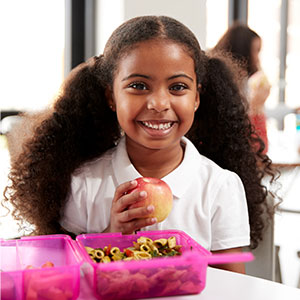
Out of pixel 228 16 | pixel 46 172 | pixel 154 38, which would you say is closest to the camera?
pixel 154 38

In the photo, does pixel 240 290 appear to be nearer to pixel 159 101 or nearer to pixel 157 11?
pixel 159 101

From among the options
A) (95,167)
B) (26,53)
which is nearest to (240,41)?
(26,53)

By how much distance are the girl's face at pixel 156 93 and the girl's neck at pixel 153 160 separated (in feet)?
0.28

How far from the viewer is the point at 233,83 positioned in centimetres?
135

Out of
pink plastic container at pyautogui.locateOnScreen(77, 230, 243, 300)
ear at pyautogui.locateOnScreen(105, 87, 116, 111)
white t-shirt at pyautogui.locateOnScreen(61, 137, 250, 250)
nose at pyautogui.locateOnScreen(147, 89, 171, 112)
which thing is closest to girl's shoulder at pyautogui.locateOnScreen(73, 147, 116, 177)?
white t-shirt at pyautogui.locateOnScreen(61, 137, 250, 250)

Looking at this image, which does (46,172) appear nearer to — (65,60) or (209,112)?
(209,112)

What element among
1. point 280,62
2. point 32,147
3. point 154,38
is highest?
point 154,38

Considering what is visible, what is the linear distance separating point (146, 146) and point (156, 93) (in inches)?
5.0

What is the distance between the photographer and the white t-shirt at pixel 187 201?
116 cm

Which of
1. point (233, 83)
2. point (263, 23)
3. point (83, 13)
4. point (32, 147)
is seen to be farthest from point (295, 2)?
point (32, 147)

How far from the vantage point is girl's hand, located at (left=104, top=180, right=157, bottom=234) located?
0.95 metres

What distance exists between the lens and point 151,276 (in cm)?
67

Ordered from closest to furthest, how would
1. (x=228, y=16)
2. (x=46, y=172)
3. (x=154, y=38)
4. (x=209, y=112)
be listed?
(x=154, y=38) → (x=46, y=172) → (x=209, y=112) → (x=228, y=16)

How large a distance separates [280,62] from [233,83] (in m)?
4.02
